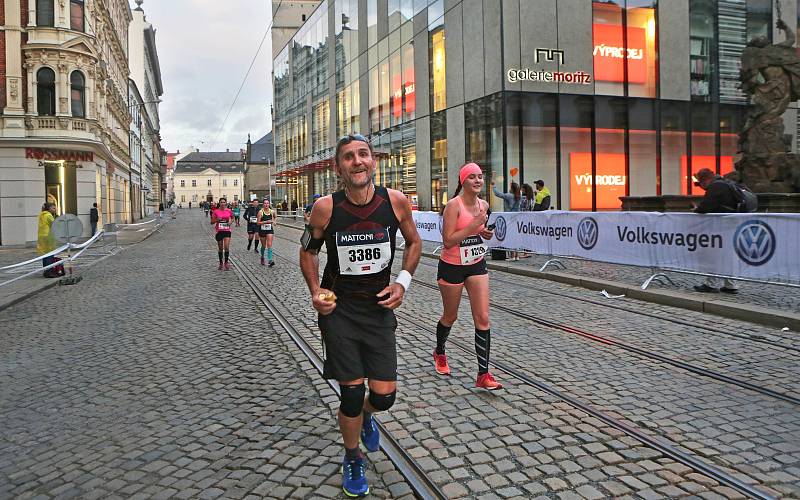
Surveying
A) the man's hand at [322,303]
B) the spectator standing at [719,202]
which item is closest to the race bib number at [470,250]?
the man's hand at [322,303]

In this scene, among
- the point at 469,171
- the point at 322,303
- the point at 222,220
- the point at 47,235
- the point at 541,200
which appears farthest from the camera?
the point at 541,200

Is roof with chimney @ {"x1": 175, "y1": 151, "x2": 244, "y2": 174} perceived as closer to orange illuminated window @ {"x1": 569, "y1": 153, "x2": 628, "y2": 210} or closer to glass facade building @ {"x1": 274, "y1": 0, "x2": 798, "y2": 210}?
glass facade building @ {"x1": 274, "y1": 0, "x2": 798, "y2": 210}

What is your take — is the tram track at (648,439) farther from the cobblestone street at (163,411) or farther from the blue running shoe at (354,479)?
the blue running shoe at (354,479)

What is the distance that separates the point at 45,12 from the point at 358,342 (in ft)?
88.4

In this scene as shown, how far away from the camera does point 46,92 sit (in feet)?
78.7

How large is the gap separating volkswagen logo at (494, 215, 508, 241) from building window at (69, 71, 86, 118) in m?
19.8

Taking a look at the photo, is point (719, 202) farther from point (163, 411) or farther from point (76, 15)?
point (76, 15)

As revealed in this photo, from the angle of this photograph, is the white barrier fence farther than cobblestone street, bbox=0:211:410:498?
Yes

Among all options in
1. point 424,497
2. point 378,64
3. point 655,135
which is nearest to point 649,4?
point 655,135

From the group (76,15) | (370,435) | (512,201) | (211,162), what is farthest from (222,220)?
(211,162)

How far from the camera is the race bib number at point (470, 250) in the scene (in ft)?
16.4

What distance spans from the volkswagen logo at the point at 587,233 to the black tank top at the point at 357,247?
883 cm

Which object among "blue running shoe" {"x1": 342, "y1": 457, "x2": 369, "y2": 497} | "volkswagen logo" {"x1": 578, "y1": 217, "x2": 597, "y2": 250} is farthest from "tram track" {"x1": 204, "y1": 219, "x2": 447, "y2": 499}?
"volkswagen logo" {"x1": 578, "y1": 217, "x2": 597, "y2": 250}

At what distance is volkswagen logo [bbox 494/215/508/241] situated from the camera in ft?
47.2
